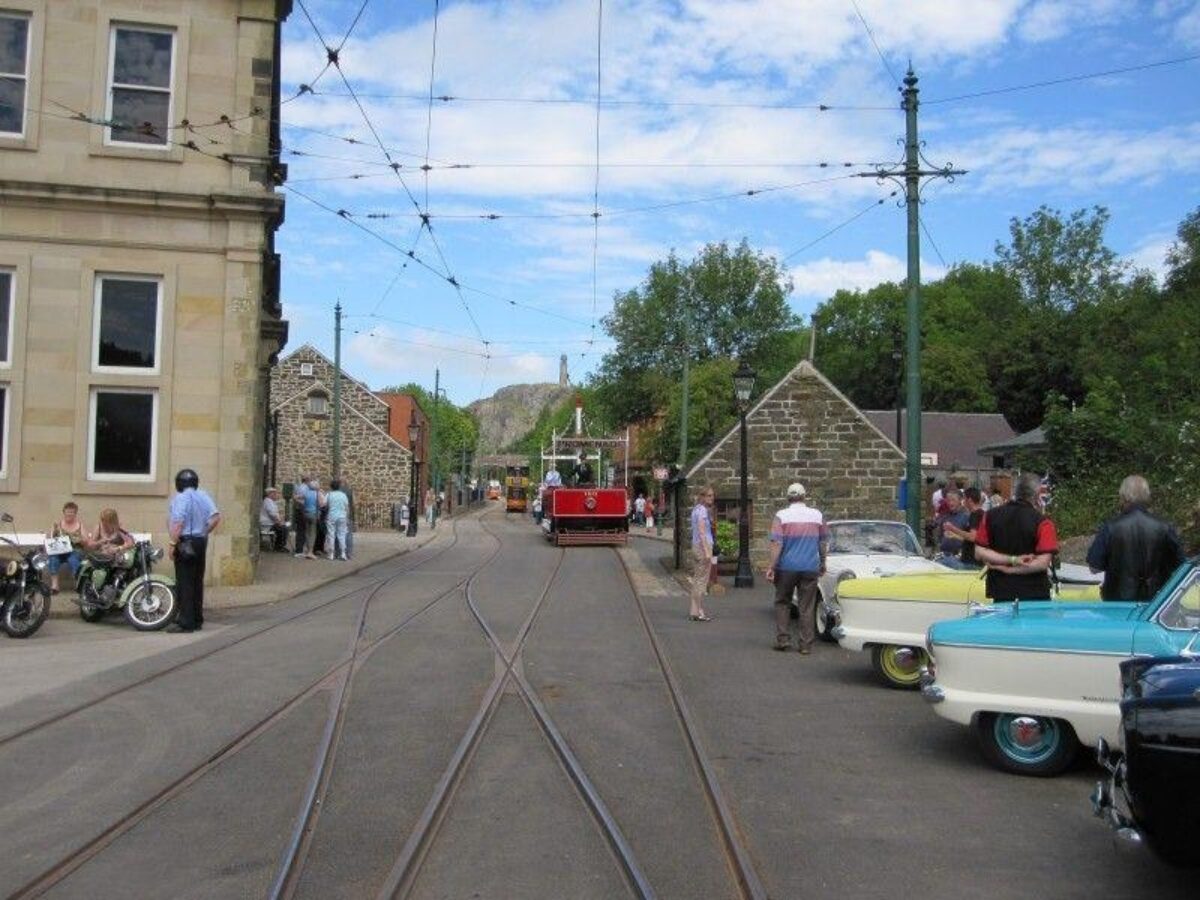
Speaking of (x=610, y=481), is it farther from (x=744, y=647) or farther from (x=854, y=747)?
(x=854, y=747)

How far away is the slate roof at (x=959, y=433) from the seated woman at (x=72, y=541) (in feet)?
166

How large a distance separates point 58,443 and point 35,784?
1233 cm

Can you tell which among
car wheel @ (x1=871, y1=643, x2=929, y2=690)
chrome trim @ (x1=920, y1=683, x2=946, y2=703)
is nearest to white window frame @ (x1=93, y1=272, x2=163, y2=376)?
car wheel @ (x1=871, y1=643, x2=929, y2=690)

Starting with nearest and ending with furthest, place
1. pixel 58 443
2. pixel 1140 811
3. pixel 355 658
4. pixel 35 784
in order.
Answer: pixel 1140 811
pixel 35 784
pixel 355 658
pixel 58 443

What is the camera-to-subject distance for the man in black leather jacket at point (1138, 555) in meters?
8.30

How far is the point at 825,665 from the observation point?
11336 mm

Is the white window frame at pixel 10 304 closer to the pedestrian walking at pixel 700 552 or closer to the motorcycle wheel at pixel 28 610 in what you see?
the motorcycle wheel at pixel 28 610

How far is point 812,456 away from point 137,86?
13.8m

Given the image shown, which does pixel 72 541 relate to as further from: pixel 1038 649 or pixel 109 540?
pixel 1038 649

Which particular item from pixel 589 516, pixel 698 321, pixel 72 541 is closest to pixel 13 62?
pixel 72 541

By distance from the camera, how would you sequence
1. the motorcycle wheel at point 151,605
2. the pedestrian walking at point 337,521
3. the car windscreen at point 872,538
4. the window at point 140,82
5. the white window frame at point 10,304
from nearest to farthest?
1. the motorcycle wheel at point 151,605
2. the car windscreen at point 872,538
3. the white window frame at point 10,304
4. the window at point 140,82
5. the pedestrian walking at point 337,521

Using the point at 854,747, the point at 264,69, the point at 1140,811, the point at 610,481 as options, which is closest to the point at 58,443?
the point at 264,69

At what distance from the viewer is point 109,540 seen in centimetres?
1436

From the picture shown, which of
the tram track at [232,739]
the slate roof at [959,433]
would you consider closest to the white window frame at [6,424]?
the tram track at [232,739]
